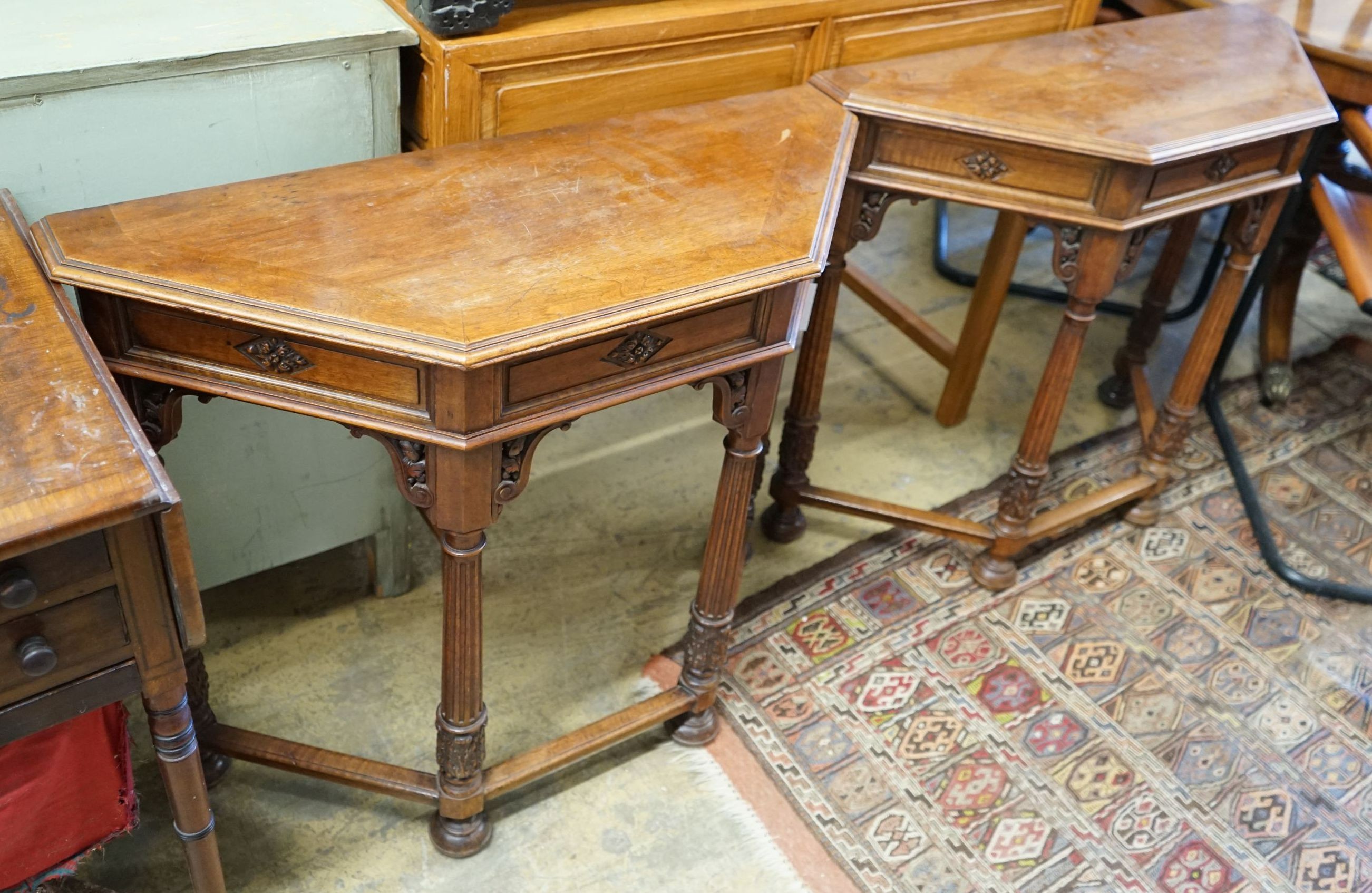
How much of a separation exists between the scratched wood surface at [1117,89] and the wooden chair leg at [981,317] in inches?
17.4

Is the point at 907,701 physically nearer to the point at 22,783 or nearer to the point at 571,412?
the point at 571,412

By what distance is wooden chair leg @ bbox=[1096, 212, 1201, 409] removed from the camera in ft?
9.09

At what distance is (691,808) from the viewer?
6.61ft

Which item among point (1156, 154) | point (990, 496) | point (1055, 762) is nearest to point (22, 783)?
point (1055, 762)

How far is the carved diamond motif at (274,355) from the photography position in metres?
1.35

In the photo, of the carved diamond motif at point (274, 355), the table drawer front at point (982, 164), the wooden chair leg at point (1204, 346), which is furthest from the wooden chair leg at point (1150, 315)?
the carved diamond motif at point (274, 355)

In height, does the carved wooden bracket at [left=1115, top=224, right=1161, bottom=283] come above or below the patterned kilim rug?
above

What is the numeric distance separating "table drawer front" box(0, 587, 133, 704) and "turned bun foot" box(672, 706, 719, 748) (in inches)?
42.0

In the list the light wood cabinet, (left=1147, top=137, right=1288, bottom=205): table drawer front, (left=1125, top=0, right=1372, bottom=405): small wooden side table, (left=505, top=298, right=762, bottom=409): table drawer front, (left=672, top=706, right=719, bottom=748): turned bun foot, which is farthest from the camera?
(left=1125, top=0, right=1372, bottom=405): small wooden side table

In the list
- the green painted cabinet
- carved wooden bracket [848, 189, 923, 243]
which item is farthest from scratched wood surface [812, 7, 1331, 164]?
the green painted cabinet

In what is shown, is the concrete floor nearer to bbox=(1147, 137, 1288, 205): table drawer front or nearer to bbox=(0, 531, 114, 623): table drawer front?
bbox=(0, 531, 114, 623): table drawer front

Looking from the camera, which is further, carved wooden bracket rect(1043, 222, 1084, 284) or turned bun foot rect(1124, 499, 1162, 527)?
turned bun foot rect(1124, 499, 1162, 527)

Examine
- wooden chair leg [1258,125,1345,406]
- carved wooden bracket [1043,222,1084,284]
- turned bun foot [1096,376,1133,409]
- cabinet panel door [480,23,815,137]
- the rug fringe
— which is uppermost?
cabinet panel door [480,23,815,137]

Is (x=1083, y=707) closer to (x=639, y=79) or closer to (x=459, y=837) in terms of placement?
(x=459, y=837)
